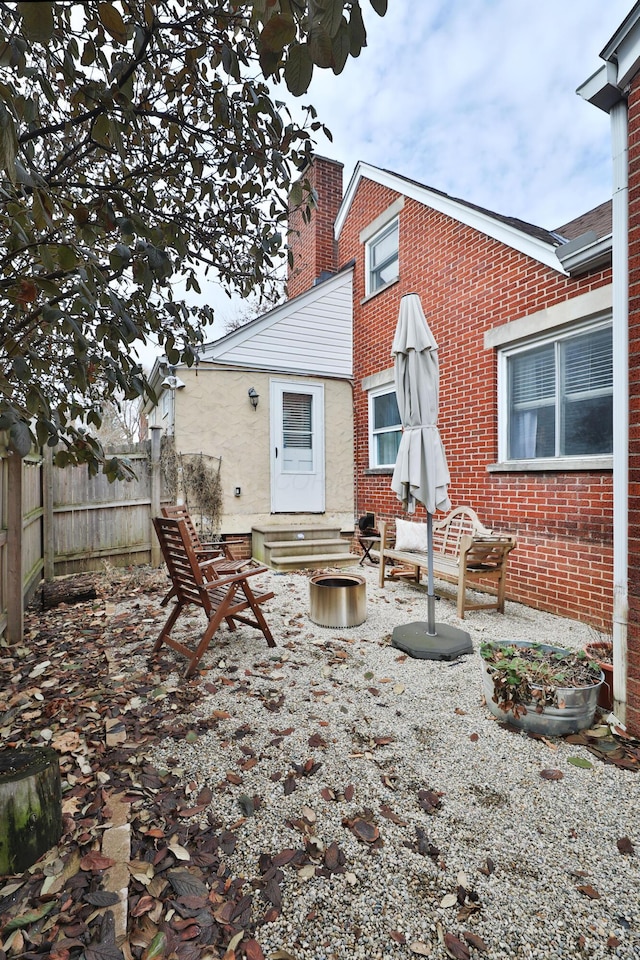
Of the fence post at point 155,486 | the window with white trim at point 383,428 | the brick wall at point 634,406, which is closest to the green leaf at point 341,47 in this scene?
the brick wall at point 634,406

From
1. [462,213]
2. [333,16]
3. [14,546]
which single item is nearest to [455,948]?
[333,16]

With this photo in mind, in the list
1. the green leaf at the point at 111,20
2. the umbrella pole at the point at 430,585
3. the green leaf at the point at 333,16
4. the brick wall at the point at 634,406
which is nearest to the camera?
the green leaf at the point at 333,16

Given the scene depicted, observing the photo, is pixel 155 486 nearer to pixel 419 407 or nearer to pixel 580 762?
pixel 419 407

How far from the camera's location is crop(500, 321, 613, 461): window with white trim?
439 cm

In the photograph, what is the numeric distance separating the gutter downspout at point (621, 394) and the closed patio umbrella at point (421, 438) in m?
1.35

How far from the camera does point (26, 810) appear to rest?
163 centimetres

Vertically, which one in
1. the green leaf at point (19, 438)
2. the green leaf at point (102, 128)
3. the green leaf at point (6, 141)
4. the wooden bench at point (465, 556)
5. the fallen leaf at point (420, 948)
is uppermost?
the green leaf at point (102, 128)

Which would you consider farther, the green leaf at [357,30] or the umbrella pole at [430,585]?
the umbrella pole at [430,585]

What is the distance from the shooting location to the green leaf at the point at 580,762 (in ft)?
7.59

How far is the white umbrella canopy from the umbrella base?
1125mm

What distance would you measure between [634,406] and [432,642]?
7.81 feet

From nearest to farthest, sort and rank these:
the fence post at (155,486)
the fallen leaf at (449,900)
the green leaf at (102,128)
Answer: the green leaf at (102,128) < the fallen leaf at (449,900) < the fence post at (155,486)

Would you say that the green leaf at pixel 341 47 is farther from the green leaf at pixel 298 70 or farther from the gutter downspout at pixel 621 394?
the gutter downspout at pixel 621 394

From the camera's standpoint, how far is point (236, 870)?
1.69 metres
